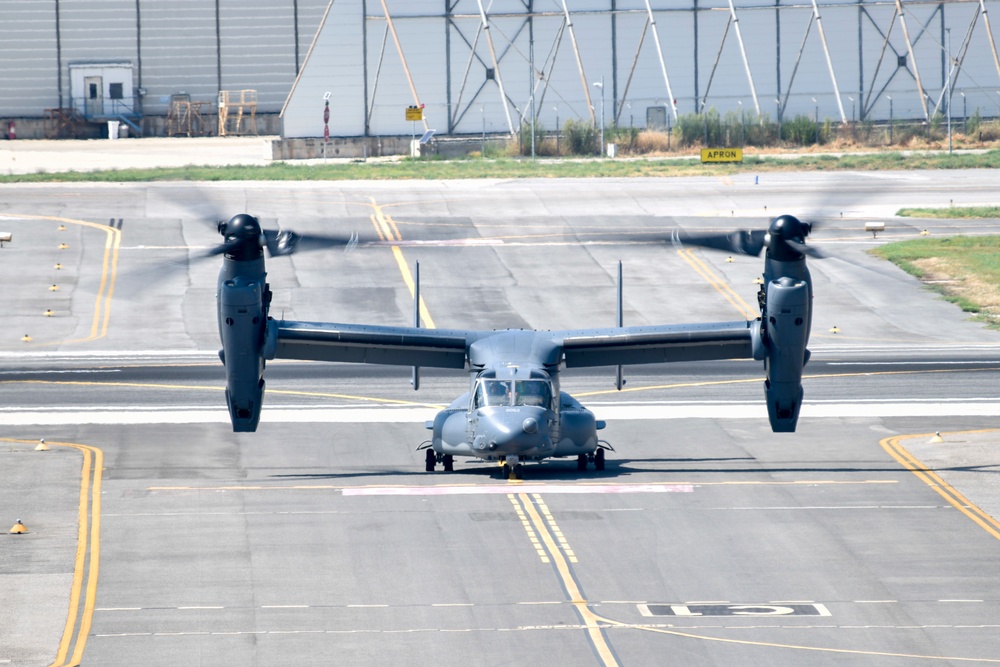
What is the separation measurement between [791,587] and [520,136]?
71.7 metres

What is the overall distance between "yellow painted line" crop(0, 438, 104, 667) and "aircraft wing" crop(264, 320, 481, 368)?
4.75 m

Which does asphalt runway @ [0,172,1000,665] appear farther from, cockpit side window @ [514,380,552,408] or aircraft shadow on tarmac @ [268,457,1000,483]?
cockpit side window @ [514,380,552,408]

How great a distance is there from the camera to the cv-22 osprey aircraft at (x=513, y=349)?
31344 mm

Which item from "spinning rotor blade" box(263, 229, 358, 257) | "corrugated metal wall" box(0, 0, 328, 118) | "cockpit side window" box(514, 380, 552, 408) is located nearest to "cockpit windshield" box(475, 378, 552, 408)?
"cockpit side window" box(514, 380, 552, 408)

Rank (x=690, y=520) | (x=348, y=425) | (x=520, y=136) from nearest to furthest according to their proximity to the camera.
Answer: (x=690, y=520)
(x=348, y=425)
(x=520, y=136)

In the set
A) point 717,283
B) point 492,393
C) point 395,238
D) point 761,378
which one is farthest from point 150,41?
point 492,393

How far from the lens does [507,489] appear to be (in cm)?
3209

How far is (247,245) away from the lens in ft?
103

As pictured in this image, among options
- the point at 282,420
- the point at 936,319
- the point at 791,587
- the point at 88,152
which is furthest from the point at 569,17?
the point at 791,587

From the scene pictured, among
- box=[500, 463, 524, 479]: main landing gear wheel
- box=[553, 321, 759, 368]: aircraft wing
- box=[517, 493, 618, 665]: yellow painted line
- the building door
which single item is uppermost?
the building door

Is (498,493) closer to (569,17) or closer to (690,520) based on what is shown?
(690,520)

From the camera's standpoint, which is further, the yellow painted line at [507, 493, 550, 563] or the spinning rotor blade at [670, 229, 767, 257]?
the spinning rotor blade at [670, 229, 767, 257]

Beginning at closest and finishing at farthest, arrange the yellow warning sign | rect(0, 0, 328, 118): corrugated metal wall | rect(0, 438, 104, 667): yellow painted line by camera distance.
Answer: rect(0, 438, 104, 667): yellow painted line, the yellow warning sign, rect(0, 0, 328, 118): corrugated metal wall

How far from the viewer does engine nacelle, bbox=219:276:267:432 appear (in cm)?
3141
